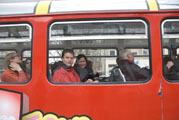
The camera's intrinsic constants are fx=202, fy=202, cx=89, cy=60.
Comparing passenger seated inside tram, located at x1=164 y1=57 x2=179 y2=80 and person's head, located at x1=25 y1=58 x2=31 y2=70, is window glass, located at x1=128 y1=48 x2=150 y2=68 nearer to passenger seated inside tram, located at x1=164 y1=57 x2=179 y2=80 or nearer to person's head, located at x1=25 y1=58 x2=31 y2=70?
passenger seated inside tram, located at x1=164 y1=57 x2=179 y2=80

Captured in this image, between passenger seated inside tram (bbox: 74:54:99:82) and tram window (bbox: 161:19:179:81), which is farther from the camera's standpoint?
passenger seated inside tram (bbox: 74:54:99:82)

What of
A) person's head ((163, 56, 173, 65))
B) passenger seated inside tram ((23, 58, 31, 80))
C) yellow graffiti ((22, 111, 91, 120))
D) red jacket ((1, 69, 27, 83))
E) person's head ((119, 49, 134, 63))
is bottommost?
yellow graffiti ((22, 111, 91, 120))

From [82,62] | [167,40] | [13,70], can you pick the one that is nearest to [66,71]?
→ [82,62]

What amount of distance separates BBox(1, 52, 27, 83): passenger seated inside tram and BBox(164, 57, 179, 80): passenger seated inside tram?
2.21 metres

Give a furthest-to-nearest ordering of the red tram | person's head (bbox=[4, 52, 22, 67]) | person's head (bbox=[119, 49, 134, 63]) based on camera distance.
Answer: person's head (bbox=[4, 52, 22, 67]) → person's head (bbox=[119, 49, 134, 63]) → the red tram

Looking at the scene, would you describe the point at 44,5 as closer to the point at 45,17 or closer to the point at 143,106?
the point at 45,17

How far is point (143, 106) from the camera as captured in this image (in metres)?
2.99

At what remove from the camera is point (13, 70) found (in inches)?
134

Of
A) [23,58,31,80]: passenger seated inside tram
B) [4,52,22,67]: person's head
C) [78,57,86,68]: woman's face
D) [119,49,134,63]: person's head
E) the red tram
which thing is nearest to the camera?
the red tram

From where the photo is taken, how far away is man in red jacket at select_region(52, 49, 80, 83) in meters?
3.18

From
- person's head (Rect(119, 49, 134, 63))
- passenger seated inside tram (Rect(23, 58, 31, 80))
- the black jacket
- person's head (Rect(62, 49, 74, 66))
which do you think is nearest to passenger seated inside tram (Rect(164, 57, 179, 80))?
person's head (Rect(119, 49, 134, 63))

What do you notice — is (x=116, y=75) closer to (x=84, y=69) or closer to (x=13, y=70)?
(x=84, y=69)

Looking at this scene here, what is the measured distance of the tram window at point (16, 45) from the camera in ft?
10.7

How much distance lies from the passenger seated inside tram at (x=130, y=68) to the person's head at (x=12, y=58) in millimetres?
1748
